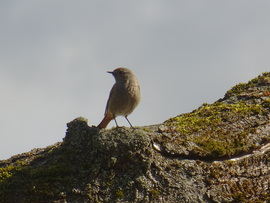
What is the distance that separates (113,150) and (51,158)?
0.57 m

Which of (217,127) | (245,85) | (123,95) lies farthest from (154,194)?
(123,95)

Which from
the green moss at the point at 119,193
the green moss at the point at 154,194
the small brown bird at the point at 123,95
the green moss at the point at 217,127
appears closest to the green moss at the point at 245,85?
the green moss at the point at 217,127

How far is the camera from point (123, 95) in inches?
314

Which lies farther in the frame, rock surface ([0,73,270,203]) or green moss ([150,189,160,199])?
green moss ([150,189,160,199])

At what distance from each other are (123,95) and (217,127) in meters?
3.01

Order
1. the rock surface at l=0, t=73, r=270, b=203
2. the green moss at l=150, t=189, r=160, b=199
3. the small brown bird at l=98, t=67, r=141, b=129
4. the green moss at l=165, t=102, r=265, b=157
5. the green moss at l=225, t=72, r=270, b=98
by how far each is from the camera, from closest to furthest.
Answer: the rock surface at l=0, t=73, r=270, b=203, the green moss at l=150, t=189, r=160, b=199, the green moss at l=165, t=102, r=265, b=157, the green moss at l=225, t=72, r=270, b=98, the small brown bird at l=98, t=67, r=141, b=129

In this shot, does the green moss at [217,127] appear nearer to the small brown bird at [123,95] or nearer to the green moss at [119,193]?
the green moss at [119,193]

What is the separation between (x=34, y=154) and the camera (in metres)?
4.82

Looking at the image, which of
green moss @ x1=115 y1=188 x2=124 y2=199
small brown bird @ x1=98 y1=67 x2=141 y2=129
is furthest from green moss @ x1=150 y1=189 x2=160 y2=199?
small brown bird @ x1=98 y1=67 x2=141 y2=129

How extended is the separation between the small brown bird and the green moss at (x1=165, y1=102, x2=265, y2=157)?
2.27m

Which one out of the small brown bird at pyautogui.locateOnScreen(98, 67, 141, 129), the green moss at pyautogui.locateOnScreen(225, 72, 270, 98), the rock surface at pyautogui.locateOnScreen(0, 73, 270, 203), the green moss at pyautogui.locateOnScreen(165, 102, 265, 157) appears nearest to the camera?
the rock surface at pyautogui.locateOnScreen(0, 73, 270, 203)

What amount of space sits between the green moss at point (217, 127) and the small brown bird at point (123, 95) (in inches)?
89.5

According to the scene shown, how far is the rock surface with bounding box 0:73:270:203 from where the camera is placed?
410 cm

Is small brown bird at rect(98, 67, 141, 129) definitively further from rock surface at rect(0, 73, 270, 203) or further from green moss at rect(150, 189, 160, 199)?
green moss at rect(150, 189, 160, 199)
